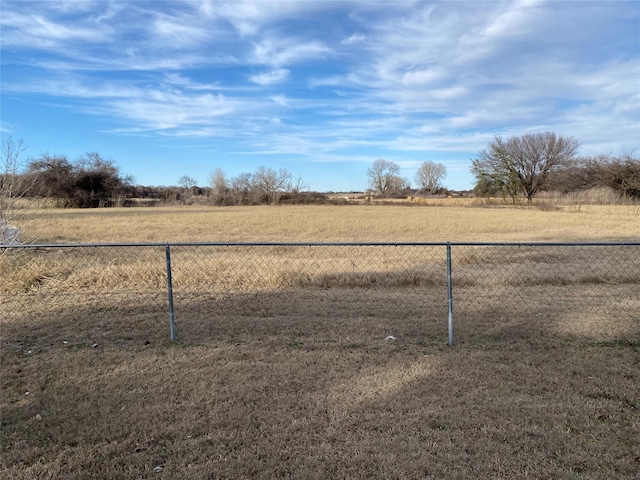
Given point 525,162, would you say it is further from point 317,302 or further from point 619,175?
point 317,302

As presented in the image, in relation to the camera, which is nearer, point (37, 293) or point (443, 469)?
point (443, 469)

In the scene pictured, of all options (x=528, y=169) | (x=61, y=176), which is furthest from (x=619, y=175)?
(x=61, y=176)

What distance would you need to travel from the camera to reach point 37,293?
7.79 meters

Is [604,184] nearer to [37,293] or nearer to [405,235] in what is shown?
[405,235]

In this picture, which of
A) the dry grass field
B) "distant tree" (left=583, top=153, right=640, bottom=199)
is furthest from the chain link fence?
"distant tree" (left=583, top=153, right=640, bottom=199)

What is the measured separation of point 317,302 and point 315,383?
3.15 metres

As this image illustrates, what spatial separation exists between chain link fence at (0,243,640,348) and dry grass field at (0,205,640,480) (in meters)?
0.05

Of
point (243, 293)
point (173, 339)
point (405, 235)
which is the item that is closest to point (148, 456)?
point (173, 339)

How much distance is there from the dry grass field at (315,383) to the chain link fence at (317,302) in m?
0.05

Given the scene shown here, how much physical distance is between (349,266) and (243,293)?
3817 millimetres

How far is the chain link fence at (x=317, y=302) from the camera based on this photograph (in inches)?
215

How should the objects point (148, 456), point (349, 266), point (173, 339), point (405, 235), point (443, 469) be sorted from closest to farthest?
point (443, 469), point (148, 456), point (173, 339), point (349, 266), point (405, 235)

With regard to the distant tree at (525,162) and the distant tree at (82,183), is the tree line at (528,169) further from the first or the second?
the distant tree at (82,183)

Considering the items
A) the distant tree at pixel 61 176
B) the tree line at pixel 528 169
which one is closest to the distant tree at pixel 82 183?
the distant tree at pixel 61 176
